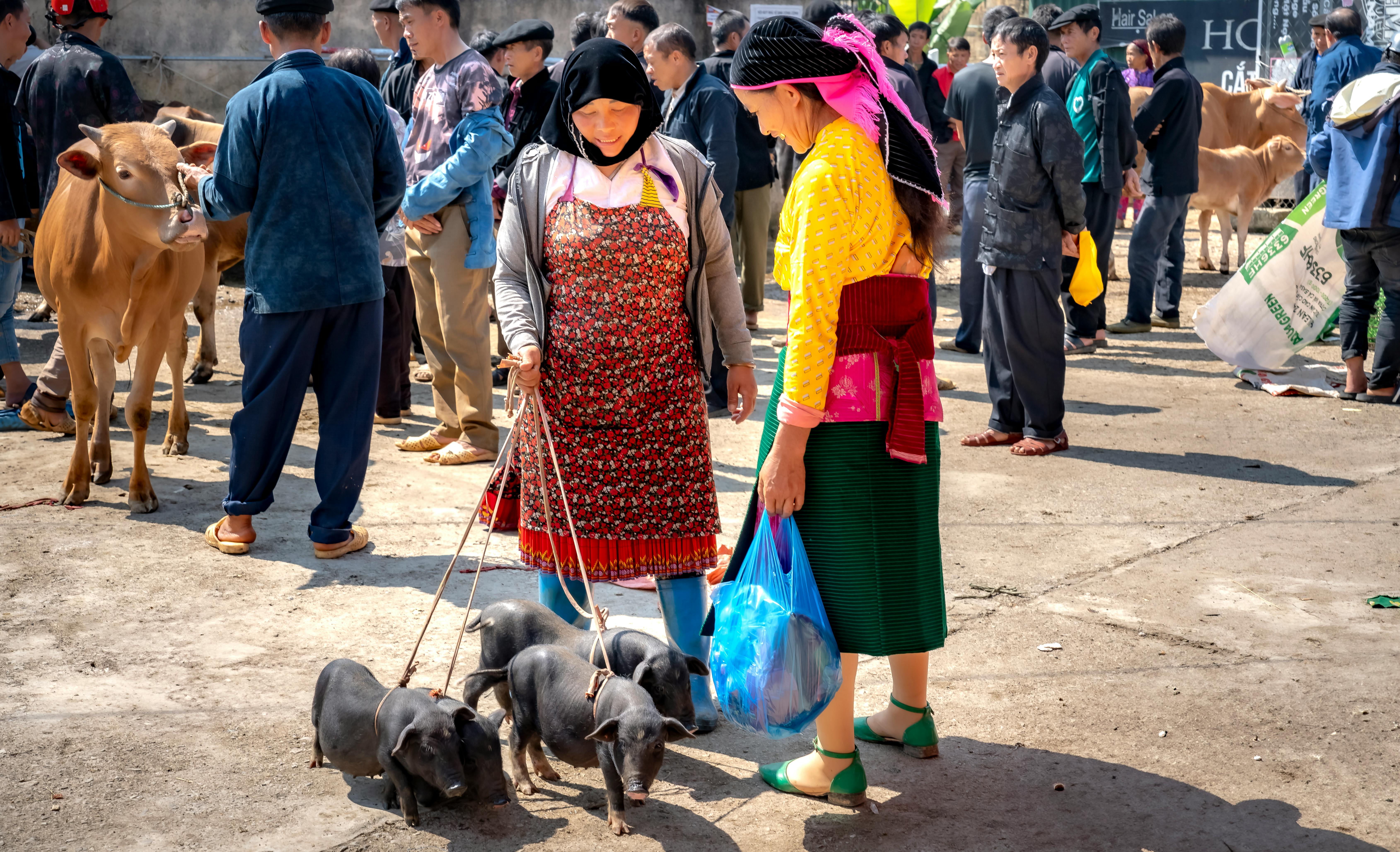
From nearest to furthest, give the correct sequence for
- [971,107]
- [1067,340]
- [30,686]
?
[30,686] < [971,107] < [1067,340]

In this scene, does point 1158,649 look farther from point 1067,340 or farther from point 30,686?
point 1067,340

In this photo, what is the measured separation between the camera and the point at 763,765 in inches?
136

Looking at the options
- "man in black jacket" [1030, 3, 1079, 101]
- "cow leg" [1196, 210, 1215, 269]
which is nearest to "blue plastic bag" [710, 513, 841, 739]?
"man in black jacket" [1030, 3, 1079, 101]

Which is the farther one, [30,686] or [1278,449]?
[1278,449]

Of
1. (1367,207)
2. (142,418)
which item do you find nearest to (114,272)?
(142,418)

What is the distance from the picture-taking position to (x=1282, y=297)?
27.5ft

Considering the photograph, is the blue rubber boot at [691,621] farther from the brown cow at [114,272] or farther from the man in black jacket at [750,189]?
the man in black jacket at [750,189]

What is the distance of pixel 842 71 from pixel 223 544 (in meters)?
3.38

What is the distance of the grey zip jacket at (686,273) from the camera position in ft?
11.6

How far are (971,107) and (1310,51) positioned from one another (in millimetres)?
5626

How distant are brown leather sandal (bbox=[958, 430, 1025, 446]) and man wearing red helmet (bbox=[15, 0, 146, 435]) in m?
4.86

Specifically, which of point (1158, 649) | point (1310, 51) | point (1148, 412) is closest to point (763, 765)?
point (1158, 649)

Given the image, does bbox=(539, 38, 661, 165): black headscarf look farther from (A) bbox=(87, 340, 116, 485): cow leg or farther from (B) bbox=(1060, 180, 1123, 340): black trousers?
(B) bbox=(1060, 180, 1123, 340): black trousers

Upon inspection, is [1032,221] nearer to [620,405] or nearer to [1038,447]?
[1038,447]
